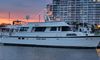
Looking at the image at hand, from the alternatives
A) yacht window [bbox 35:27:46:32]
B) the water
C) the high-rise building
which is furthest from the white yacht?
the high-rise building

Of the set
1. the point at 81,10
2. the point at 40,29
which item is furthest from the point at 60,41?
the point at 81,10

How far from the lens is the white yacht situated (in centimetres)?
5034

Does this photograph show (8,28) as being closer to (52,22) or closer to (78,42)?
(52,22)

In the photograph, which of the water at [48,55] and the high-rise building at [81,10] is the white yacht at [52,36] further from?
the high-rise building at [81,10]

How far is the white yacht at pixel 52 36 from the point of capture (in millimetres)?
50344

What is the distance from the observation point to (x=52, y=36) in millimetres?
52188

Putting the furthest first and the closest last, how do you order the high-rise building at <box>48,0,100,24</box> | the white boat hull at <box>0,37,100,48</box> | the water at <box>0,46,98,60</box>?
the high-rise building at <box>48,0,100,24</box>
the white boat hull at <box>0,37,100,48</box>
the water at <box>0,46,98,60</box>

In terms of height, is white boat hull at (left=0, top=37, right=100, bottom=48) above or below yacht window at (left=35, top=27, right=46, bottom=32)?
below

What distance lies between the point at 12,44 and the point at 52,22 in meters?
9.15

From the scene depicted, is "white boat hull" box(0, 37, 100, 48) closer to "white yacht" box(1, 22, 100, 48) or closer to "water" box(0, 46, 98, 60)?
"white yacht" box(1, 22, 100, 48)

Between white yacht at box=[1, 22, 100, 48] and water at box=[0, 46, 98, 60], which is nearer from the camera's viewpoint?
water at box=[0, 46, 98, 60]

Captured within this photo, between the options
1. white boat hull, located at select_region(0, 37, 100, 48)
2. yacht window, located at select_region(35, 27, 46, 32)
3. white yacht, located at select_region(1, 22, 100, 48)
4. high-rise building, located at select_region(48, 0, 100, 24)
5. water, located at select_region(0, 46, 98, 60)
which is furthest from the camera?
high-rise building, located at select_region(48, 0, 100, 24)

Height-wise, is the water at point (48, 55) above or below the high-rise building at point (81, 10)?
below

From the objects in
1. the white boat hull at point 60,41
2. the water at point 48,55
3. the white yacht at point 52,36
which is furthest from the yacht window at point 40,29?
the water at point 48,55
